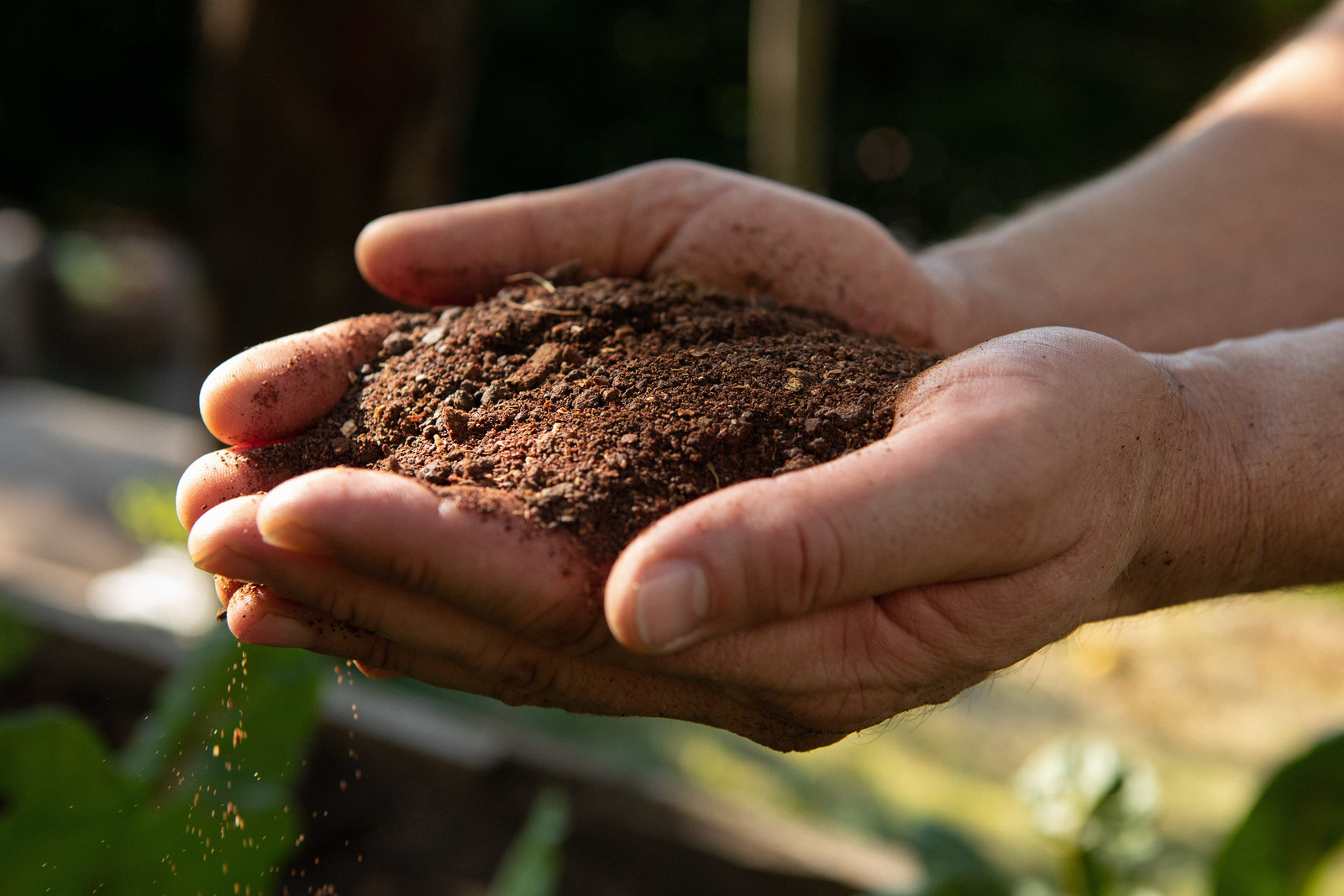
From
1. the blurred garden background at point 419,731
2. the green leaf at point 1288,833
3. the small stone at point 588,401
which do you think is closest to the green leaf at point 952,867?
the blurred garden background at point 419,731

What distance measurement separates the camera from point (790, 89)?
4.70m

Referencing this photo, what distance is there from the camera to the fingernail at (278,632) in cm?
119

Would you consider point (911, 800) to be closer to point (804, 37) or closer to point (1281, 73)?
point (1281, 73)

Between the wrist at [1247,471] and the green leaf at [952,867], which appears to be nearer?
the wrist at [1247,471]

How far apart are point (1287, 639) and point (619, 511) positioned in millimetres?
3076

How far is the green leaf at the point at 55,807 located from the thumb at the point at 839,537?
1.26 metres

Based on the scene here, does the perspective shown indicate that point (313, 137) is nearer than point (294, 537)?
No

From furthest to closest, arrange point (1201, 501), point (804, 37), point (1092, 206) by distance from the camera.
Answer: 1. point (804, 37)
2. point (1092, 206)
3. point (1201, 501)

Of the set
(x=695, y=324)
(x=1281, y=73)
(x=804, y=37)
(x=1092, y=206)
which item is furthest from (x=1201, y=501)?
(x=804, y=37)

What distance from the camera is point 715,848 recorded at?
2.35 meters

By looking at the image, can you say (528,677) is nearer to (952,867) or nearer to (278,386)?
(278,386)

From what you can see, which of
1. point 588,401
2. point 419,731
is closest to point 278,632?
point 588,401

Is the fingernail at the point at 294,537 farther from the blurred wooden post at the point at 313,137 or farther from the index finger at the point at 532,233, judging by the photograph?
the blurred wooden post at the point at 313,137

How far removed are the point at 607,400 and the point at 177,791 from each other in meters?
1.29
